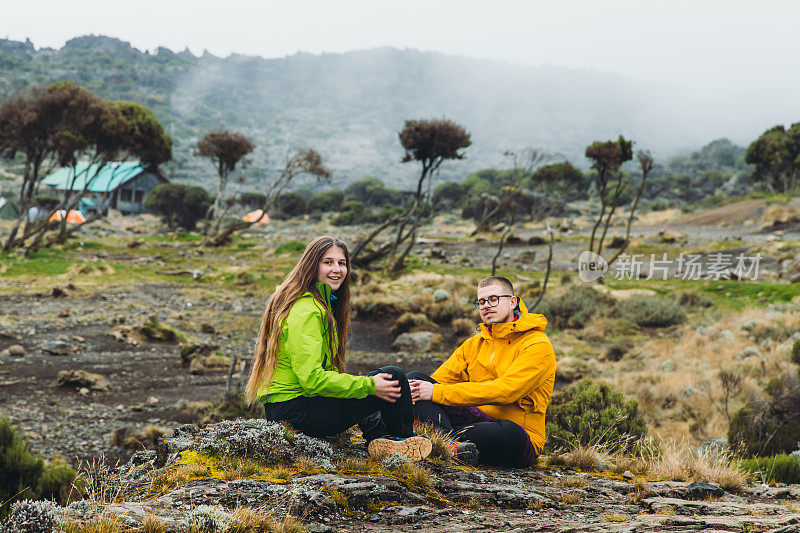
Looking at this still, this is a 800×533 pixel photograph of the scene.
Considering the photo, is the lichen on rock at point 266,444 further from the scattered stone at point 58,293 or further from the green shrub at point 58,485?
the scattered stone at point 58,293

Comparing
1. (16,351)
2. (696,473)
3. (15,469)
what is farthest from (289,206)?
(696,473)

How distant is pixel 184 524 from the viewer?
218 centimetres

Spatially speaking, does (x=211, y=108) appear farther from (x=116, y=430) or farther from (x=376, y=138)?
(x=116, y=430)

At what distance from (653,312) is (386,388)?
546 inches

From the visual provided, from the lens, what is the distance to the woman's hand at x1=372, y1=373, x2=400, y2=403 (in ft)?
10.8

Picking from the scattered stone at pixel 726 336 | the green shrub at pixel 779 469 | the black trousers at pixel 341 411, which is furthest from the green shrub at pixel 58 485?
the scattered stone at pixel 726 336

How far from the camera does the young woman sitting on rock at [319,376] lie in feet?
10.7

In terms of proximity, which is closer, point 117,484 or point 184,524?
point 184,524

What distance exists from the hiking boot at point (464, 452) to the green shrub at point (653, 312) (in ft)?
41.5

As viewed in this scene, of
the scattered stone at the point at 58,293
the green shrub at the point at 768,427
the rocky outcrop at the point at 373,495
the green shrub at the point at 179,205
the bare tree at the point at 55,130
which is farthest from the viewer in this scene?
the green shrub at the point at 179,205

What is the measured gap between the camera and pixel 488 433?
12.4 ft

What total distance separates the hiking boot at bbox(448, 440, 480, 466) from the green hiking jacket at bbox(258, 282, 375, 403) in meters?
0.89

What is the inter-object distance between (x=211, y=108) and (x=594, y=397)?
14675 centimetres

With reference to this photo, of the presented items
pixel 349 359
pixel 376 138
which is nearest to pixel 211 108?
pixel 376 138
